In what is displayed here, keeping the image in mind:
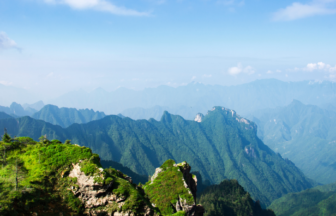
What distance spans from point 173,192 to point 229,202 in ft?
256

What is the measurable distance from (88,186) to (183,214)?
1586 cm

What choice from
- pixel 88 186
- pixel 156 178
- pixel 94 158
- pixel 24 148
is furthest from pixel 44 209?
pixel 156 178

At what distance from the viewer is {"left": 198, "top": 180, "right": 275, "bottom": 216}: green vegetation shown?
3685 inches

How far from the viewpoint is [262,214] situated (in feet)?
351

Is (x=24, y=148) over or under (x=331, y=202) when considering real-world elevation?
over

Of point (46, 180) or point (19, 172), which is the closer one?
point (46, 180)

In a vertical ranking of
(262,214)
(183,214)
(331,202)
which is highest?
(183,214)

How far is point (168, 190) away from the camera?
148ft

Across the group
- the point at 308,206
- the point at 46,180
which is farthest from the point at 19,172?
the point at 308,206

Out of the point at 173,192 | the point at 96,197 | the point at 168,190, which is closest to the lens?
the point at 96,197

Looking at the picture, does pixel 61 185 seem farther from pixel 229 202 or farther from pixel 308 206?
pixel 308 206

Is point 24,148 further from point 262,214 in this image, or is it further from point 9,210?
point 262,214

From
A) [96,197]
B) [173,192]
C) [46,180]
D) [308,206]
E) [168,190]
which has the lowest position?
[308,206]

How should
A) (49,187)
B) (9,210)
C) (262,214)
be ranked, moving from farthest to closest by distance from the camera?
(262,214), (49,187), (9,210)
